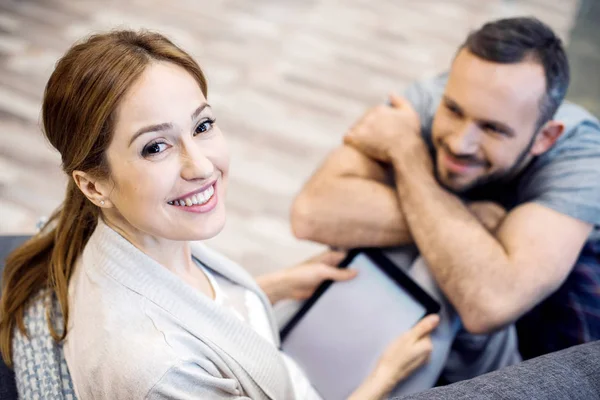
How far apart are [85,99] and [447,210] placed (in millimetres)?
860

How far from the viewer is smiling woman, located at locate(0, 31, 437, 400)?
2.75ft

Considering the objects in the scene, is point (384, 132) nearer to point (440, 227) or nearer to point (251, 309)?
point (440, 227)

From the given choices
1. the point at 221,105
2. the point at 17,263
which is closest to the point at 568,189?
the point at 17,263

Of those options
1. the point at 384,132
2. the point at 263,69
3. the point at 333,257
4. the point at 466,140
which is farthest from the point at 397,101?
the point at 263,69

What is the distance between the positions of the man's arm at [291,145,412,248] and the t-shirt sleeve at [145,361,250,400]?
0.59 metres

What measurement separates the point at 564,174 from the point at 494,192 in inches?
9.3

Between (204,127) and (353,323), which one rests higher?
(204,127)

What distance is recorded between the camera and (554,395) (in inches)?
33.5

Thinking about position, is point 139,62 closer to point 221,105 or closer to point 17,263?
point 17,263

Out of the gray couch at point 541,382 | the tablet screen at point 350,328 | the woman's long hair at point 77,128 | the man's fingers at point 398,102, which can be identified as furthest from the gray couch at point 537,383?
the man's fingers at point 398,102

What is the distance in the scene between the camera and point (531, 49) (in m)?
1.34

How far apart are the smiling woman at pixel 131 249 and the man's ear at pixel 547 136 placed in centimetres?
82

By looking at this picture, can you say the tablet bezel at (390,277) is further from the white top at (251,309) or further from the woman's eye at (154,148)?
the woman's eye at (154,148)

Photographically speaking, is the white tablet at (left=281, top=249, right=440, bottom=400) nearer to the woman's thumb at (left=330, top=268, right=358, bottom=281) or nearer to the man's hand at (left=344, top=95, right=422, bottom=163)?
the woman's thumb at (left=330, top=268, right=358, bottom=281)
